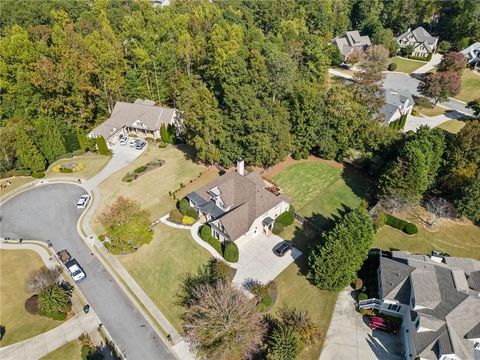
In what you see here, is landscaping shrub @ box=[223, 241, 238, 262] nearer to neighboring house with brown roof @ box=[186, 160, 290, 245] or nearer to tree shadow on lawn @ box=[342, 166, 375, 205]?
neighboring house with brown roof @ box=[186, 160, 290, 245]

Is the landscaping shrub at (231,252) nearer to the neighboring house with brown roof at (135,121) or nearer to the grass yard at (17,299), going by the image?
the grass yard at (17,299)

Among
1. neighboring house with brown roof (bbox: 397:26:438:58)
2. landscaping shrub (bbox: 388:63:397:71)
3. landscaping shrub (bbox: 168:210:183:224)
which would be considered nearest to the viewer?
landscaping shrub (bbox: 168:210:183:224)

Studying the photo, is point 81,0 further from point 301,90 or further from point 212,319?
point 212,319

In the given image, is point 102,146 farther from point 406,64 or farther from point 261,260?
point 406,64

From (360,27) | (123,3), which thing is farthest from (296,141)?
(123,3)

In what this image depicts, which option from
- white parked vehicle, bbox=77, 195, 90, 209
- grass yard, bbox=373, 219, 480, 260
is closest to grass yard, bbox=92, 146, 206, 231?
white parked vehicle, bbox=77, 195, 90, 209

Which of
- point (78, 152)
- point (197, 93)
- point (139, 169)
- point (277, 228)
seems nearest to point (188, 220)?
point (277, 228)

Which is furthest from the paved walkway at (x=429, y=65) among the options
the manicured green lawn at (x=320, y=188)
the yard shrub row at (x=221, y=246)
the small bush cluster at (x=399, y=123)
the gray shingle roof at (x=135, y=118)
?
the yard shrub row at (x=221, y=246)
